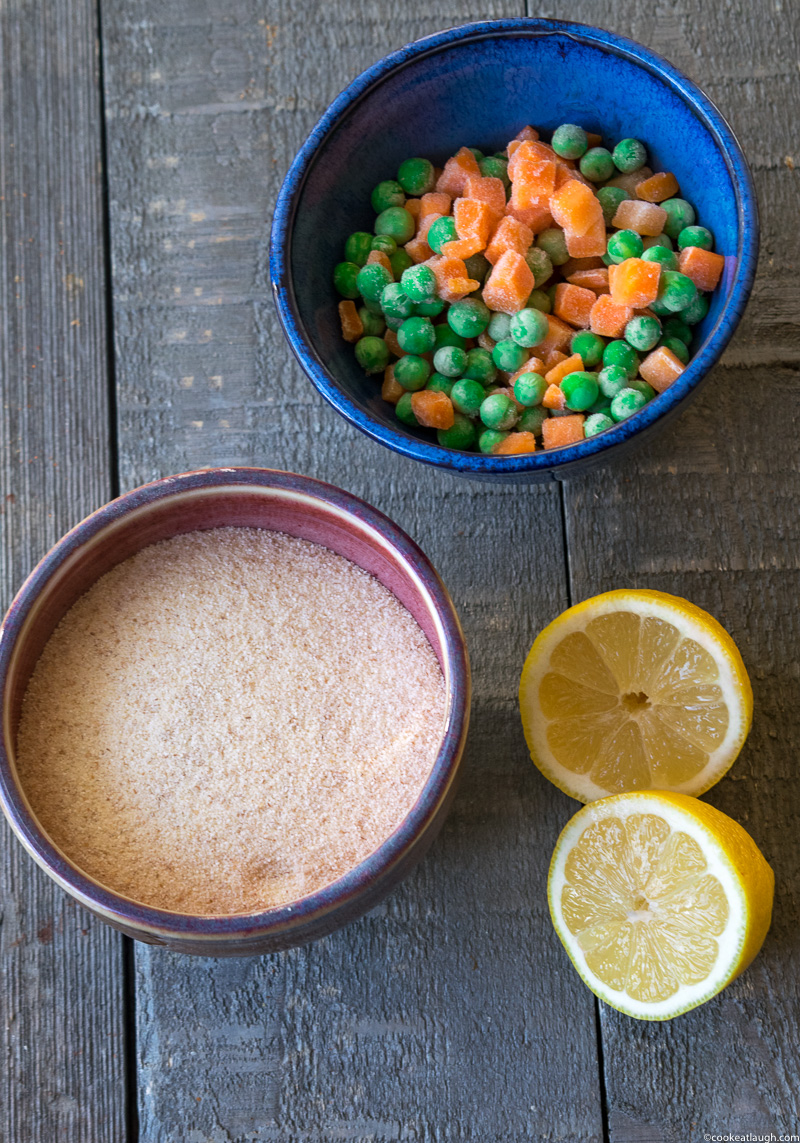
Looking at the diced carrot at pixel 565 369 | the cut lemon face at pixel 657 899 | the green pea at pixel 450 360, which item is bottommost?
the cut lemon face at pixel 657 899

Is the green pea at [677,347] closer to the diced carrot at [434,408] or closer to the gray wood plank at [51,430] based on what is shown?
the diced carrot at [434,408]

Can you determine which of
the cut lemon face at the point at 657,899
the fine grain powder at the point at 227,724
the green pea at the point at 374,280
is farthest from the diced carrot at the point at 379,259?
the cut lemon face at the point at 657,899

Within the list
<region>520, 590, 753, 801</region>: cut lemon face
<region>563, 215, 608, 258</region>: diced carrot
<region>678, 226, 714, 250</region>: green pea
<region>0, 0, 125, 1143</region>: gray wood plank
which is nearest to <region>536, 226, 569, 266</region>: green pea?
<region>563, 215, 608, 258</region>: diced carrot

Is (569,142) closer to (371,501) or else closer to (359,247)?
(359,247)

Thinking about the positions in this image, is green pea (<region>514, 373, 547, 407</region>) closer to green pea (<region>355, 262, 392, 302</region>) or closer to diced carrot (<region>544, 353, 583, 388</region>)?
diced carrot (<region>544, 353, 583, 388</region>)

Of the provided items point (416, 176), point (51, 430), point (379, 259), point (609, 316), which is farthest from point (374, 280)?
point (51, 430)

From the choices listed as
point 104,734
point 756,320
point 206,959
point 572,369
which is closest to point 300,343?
point 572,369

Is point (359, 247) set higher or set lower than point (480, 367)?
higher
